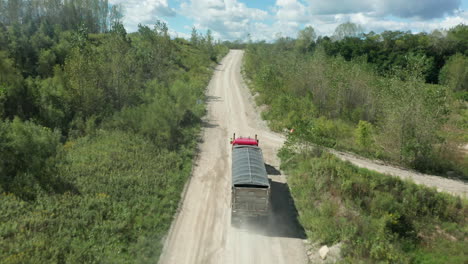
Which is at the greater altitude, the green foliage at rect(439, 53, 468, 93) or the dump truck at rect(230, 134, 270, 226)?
the green foliage at rect(439, 53, 468, 93)

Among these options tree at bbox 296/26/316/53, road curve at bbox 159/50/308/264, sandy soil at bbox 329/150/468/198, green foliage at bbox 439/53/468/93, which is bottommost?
road curve at bbox 159/50/308/264

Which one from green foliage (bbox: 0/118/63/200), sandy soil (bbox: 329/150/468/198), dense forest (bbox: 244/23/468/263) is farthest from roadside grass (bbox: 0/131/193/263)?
sandy soil (bbox: 329/150/468/198)

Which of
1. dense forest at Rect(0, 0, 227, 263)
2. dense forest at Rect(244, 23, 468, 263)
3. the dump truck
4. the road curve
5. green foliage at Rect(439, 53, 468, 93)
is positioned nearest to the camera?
dense forest at Rect(0, 0, 227, 263)

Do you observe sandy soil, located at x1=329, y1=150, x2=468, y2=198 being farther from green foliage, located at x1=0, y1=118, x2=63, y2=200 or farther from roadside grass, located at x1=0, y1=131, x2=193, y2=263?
green foliage, located at x1=0, y1=118, x2=63, y2=200

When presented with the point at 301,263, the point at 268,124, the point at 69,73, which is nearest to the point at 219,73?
the point at 268,124

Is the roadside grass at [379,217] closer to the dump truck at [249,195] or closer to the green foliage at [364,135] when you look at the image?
the dump truck at [249,195]

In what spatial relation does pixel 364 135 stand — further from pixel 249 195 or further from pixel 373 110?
pixel 249 195

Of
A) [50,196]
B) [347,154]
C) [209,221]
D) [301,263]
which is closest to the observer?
[301,263]

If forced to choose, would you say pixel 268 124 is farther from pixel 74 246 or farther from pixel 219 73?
pixel 219 73
